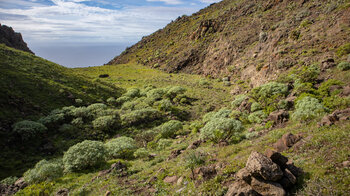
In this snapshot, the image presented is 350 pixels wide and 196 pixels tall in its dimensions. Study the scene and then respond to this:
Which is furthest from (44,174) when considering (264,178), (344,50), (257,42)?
(257,42)

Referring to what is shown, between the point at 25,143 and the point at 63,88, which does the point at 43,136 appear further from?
the point at 63,88

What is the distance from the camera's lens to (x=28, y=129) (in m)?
20.2

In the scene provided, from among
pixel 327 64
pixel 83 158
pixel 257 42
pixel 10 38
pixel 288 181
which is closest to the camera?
pixel 288 181

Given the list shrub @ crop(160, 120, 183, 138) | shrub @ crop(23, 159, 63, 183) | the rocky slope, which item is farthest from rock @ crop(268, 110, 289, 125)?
the rocky slope

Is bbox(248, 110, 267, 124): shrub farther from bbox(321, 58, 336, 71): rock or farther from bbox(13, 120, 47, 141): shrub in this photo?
bbox(13, 120, 47, 141): shrub

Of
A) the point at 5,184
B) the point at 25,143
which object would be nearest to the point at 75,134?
the point at 25,143

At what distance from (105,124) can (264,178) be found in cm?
2379

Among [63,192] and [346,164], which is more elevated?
[346,164]

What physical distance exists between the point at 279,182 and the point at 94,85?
47.2 meters

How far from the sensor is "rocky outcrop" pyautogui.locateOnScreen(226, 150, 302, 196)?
5656 mm

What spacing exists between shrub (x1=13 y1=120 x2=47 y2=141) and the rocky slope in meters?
38.3

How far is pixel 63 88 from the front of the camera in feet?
117

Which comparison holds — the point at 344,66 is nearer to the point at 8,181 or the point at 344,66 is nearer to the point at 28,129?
the point at 8,181

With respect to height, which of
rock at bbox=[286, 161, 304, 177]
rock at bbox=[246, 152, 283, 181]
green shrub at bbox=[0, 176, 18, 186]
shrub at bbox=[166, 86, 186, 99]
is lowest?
green shrub at bbox=[0, 176, 18, 186]
